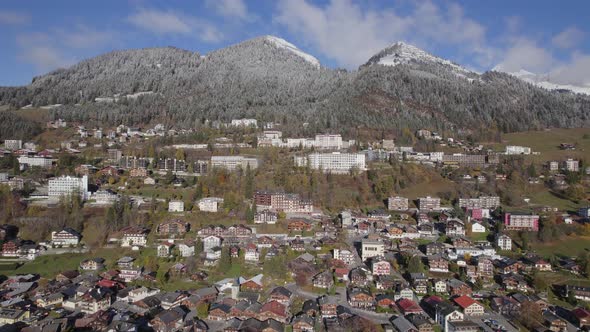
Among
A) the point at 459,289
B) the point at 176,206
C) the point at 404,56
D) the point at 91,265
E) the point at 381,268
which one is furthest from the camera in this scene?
the point at 404,56

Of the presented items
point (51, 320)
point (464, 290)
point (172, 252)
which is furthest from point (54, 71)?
point (464, 290)

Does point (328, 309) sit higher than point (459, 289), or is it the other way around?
point (459, 289)

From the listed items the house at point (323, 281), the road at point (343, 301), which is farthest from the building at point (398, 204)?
the road at point (343, 301)

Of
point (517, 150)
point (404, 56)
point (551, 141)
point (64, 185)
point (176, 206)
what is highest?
point (404, 56)

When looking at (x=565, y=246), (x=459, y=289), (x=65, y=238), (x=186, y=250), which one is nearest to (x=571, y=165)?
(x=565, y=246)

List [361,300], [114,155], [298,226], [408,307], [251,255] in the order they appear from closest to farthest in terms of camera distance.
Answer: [408,307] < [361,300] < [251,255] < [298,226] < [114,155]

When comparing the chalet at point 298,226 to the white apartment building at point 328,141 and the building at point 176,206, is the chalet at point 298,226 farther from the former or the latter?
the white apartment building at point 328,141

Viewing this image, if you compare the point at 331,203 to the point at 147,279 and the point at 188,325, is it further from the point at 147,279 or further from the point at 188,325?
the point at 188,325

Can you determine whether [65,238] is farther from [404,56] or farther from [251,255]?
[404,56]

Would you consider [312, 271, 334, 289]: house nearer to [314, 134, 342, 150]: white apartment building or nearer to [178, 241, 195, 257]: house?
[178, 241, 195, 257]: house
